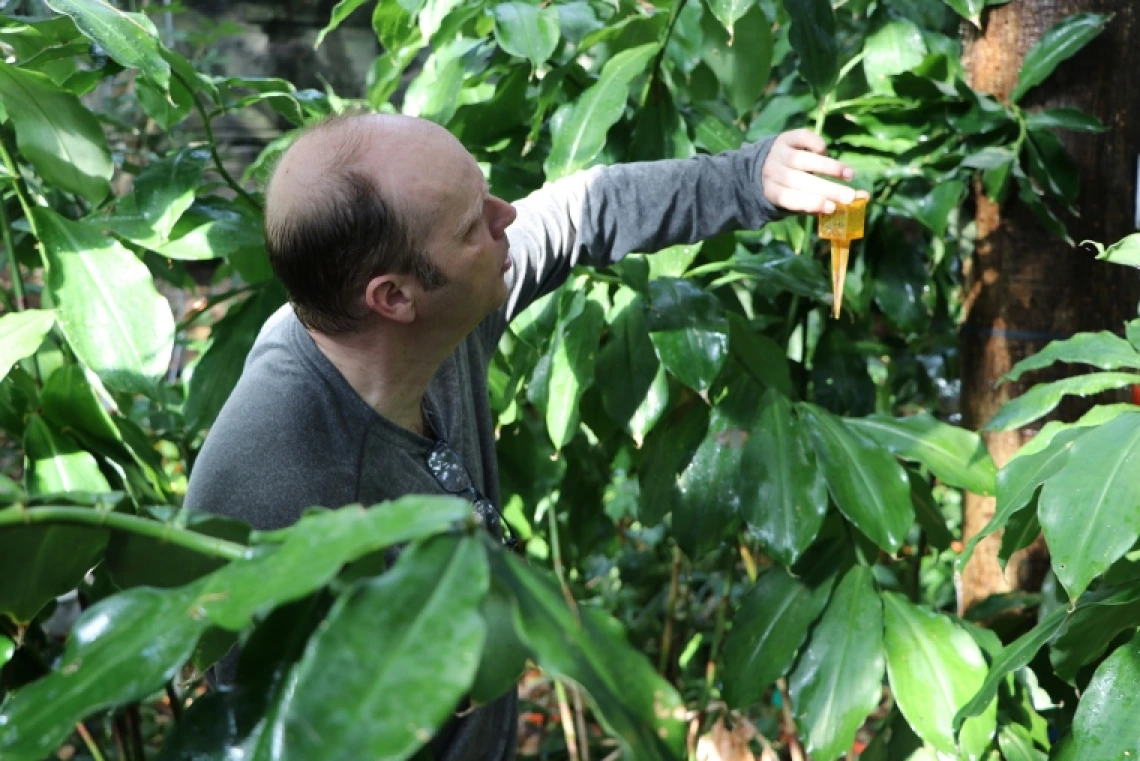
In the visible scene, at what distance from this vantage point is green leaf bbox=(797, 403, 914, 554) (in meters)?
1.13

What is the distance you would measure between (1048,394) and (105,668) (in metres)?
0.91

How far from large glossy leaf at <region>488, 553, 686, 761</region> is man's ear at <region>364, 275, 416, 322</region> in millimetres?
523

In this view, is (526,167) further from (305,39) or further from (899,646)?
(305,39)

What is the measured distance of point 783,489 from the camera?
116 cm

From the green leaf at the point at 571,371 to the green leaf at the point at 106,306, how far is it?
0.40 m

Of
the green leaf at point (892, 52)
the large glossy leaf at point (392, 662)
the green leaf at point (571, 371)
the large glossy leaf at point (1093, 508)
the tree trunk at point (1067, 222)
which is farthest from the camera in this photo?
the green leaf at point (892, 52)

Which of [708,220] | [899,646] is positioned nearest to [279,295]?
[708,220]

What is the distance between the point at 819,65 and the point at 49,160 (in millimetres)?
764

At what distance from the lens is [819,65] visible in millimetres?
1247

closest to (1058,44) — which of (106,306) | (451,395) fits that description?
(451,395)

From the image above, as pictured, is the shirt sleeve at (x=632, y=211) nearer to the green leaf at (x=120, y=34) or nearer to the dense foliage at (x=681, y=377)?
the dense foliage at (x=681, y=377)

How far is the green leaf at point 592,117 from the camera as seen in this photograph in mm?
1193

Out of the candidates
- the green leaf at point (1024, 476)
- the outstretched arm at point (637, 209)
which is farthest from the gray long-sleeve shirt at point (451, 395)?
the green leaf at point (1024, 476)

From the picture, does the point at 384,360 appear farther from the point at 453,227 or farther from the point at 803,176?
the point at 803,176
